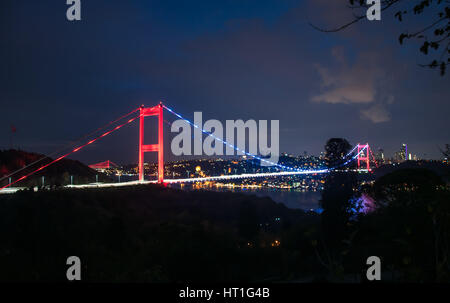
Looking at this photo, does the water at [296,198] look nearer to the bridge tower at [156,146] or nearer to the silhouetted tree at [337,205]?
the bridge tower at [156,146]

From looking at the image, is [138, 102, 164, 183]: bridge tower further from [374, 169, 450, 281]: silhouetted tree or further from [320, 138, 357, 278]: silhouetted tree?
[374, 169, 450, 281]: silhouetted tree

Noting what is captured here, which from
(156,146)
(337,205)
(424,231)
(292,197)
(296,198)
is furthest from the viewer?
(292,197)

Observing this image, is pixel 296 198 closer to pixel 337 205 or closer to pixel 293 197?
pixel 293 197

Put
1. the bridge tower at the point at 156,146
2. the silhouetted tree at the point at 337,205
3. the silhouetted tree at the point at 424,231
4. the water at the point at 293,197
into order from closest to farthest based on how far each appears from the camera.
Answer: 1. the silhouetted tree at the point at 424,231
2. the silhouetted tree at the point at 337,205
3. the bridge tower at the point at 156,146
4. the water at the point at 293,197

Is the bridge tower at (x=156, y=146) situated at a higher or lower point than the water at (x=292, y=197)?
higher

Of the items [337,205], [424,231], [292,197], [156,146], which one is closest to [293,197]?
[292,197]

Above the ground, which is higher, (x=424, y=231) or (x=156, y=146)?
(x=156, y=146)

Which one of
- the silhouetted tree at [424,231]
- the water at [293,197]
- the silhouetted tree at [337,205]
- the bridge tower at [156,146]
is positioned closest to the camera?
the silhouetted tree at [424,231]

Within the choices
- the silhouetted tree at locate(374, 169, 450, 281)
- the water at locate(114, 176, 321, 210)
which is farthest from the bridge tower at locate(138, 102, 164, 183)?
the silhouetted tree at locate(374, 169, 450, 281)

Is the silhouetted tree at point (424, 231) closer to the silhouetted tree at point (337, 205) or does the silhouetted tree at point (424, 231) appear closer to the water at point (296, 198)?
the silhouetted tree at point (337, 205)

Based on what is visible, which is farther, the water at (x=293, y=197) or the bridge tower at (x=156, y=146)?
the water at (x=293, y=197)

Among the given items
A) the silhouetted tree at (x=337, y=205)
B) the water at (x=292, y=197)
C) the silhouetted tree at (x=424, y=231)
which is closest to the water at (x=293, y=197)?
the water at (x=292, y=197)
